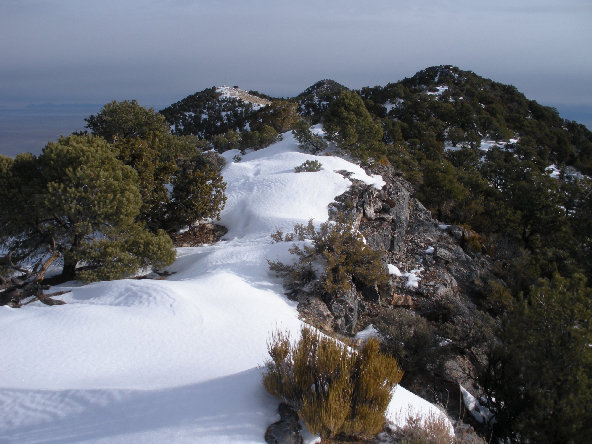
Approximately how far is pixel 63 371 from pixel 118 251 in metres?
4.22

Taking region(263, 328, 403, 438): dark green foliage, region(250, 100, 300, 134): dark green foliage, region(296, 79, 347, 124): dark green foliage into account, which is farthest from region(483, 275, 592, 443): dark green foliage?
region(296, 79, 347, 124): dark green foliage

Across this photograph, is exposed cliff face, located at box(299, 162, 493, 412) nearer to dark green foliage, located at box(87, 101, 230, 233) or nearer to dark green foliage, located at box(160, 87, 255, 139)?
dark green foliage, located at box(87, 101, 230, 233)

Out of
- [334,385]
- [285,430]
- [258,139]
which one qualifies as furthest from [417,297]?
[258,139]

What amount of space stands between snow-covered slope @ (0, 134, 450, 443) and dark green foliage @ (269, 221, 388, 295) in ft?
1.68

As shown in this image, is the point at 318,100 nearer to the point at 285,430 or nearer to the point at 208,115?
the point at 208,115

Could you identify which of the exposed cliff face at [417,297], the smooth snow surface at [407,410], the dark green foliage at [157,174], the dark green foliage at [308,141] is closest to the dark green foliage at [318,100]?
the dark green foliage at [308,141]

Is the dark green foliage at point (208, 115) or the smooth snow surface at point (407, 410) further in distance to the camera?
the dark green foliage at point (208, 115)

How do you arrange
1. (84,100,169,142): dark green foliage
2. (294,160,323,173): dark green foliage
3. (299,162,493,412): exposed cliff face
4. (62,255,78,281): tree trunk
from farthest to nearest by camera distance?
(294,160,323,173): dark green foliage → (84,100,169,142): dark green foliage → (62,255,78,281): tree trunk → (299,162,493,412): exposed cliff face

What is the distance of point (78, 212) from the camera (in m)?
8.89

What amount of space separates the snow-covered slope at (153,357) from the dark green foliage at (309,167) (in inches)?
221

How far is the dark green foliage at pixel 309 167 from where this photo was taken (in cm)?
1533

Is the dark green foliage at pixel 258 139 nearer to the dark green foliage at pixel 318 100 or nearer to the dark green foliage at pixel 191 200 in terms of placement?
the dark green foliage at pixel 191 200

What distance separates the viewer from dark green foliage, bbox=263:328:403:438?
12.7 ft

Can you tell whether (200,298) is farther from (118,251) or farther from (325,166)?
(325,166)
